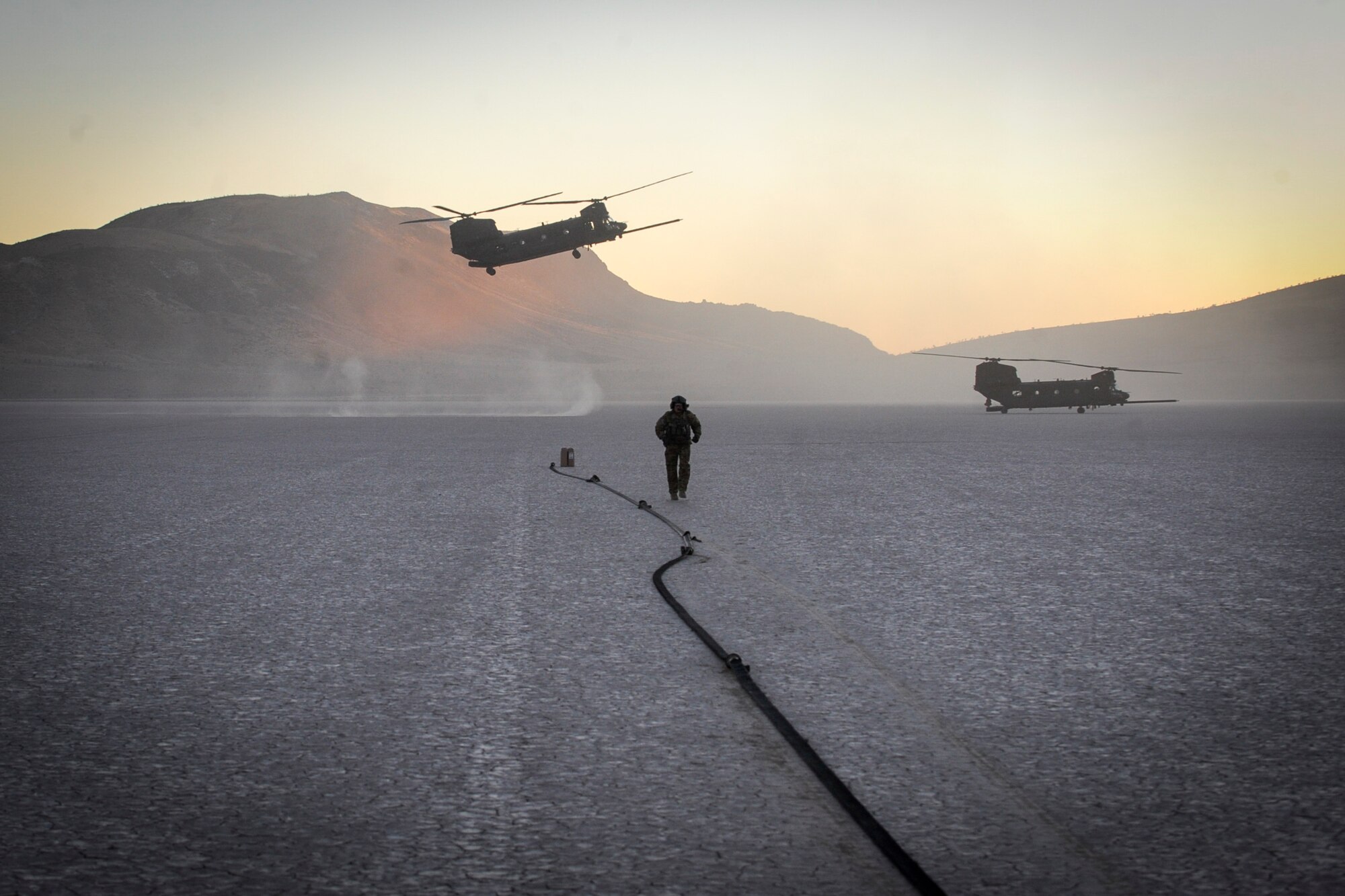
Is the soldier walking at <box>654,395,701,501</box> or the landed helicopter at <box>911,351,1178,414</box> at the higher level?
the landed helicopter at <box>911,351,1178,414</box>

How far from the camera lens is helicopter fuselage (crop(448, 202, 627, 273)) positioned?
121 ft

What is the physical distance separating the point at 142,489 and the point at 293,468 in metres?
4.48

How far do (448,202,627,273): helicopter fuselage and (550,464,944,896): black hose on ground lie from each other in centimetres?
3001

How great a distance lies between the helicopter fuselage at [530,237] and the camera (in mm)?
36906

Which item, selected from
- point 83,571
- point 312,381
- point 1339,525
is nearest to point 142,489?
point 83,571

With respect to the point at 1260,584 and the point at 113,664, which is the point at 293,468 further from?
the point at 1260,584

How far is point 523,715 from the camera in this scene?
17.4 feet

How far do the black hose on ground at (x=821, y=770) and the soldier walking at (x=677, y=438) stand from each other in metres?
7.19

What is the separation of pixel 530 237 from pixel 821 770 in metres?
34.8

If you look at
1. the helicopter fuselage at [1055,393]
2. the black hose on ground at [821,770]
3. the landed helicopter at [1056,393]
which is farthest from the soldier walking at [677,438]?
the helicopter fuselage at [1055,393]

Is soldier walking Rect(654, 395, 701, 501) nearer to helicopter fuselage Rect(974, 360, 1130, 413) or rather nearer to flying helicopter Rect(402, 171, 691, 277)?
flying helicopter Rect(402, 171, 691, 277)

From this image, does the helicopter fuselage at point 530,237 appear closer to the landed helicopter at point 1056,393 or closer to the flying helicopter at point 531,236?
the flying helicopter at point 531,236

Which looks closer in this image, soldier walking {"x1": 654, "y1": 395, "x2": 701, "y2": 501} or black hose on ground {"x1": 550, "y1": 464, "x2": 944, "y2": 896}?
black hose on ground {"x1": 550, "y1": 464, "x2": 944, "y2": 896}

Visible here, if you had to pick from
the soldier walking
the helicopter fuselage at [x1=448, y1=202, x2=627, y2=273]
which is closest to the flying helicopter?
the helicopter fuselage at [x1=448, y1=202, x2=627, y2=273]
